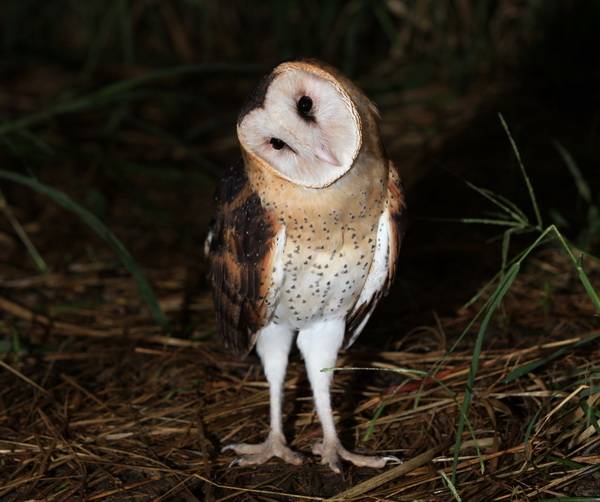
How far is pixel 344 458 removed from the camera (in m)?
2.75

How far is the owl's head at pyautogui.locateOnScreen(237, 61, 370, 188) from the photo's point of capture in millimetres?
2326

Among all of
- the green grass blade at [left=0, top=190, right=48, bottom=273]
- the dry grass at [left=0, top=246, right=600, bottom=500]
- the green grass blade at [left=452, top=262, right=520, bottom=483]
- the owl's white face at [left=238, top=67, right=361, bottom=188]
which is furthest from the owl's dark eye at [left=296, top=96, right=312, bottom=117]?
the green grass blade at [left=0, top=190, right=48, bottom=273]

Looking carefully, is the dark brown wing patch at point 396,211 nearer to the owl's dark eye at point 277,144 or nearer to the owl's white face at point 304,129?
the owl's white face at point 304,129

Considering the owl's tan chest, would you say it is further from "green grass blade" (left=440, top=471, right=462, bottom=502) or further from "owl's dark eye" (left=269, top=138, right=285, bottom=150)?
"green grass blade" (left=440, top=471, right=462, bottom=502)

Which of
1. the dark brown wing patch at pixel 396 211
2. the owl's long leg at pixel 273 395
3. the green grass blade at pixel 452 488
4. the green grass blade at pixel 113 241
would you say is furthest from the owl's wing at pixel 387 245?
the green grass blade at pixel 113 241

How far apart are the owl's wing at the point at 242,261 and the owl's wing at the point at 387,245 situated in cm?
30

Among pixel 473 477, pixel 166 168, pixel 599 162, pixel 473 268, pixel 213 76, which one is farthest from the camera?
pixel 213 76

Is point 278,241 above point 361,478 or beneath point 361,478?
above

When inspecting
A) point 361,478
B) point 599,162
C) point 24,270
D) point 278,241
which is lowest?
point 24,270

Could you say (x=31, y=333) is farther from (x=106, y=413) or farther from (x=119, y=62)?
(x=119, y=62)

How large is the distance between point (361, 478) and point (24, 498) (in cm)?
99

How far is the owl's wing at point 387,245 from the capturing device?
8.68ft

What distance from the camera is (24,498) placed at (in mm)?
2602

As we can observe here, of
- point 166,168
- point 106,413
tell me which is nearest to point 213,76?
point 166,168
